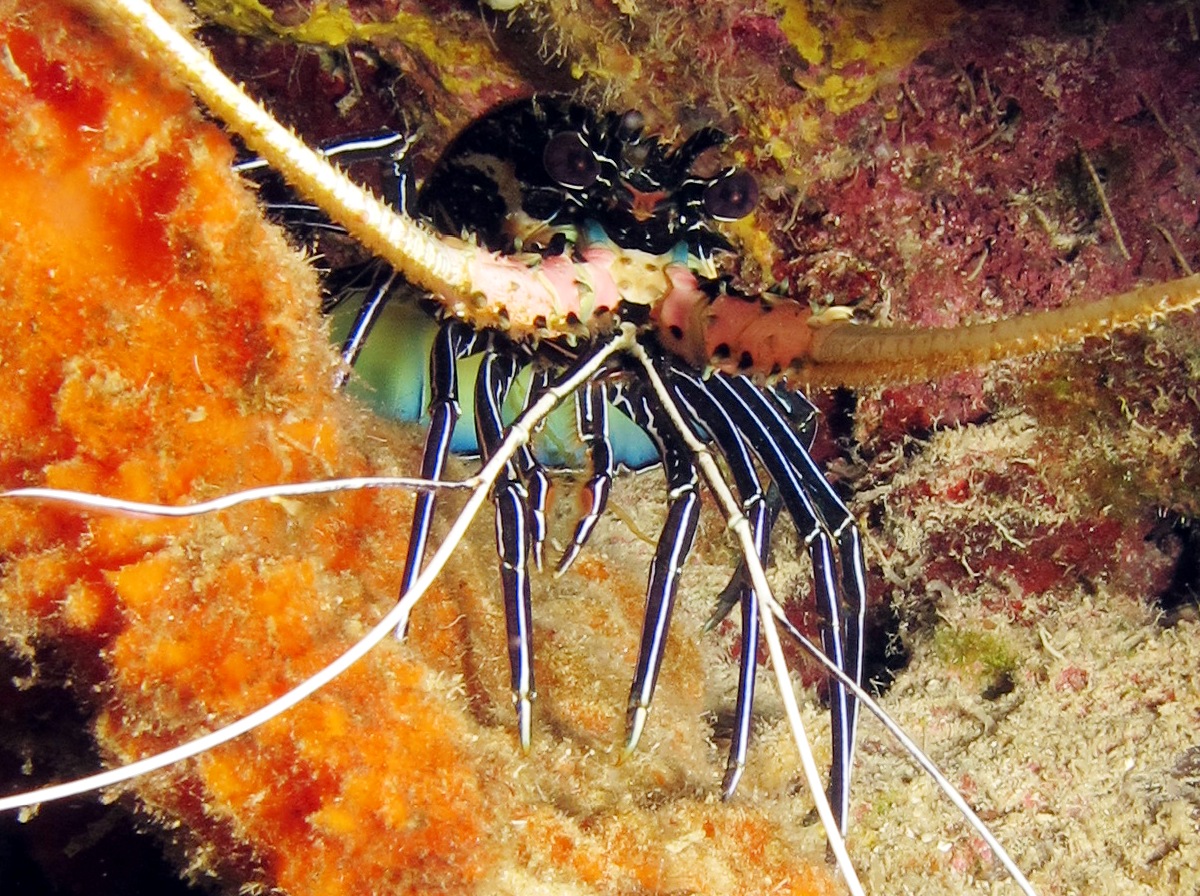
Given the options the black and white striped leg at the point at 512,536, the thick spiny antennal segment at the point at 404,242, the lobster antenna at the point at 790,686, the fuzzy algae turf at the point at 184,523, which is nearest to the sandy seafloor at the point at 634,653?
the fuzzy algae turf at the point at 184,523

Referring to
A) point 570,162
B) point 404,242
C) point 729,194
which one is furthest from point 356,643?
point 729,194

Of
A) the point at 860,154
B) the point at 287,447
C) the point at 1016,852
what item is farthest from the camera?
the point at 1016,852

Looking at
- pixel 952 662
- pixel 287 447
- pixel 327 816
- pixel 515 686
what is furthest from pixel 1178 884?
pixel 287 447

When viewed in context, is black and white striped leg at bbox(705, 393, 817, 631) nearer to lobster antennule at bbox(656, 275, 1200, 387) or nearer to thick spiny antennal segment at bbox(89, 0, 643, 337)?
lobster antennule at bbox(656, 275, 1200, 387)

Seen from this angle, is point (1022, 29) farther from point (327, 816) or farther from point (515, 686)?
point (327, 816)

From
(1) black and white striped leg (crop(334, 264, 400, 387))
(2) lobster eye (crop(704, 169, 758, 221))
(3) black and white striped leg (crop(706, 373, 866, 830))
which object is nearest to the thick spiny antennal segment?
(2) lobster eye (crop(704, 169, 758, 221))

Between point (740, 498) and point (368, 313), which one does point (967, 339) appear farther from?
point (368, 313)
